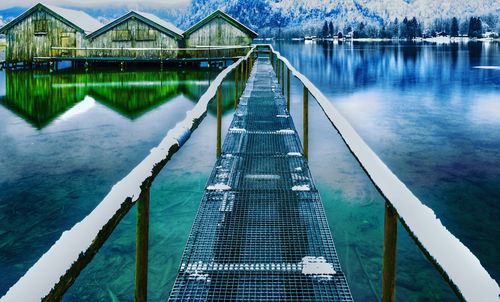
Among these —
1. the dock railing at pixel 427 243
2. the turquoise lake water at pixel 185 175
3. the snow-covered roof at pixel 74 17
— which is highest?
the snow-covered roof at pixel 74 17

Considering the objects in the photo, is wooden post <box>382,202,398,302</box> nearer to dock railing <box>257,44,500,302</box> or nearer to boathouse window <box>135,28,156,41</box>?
dock railing <box>257,44,500,302</box>

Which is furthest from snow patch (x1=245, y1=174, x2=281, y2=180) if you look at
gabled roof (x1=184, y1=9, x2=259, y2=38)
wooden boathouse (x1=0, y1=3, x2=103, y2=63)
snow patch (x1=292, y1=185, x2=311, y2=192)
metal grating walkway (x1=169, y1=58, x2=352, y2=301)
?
wooden boathouse (x1=0, y1=3, x2=103, y2=63)

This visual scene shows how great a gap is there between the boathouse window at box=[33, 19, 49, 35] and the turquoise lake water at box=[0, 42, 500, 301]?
695 inches

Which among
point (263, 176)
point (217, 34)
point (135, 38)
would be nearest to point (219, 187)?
point (263, 176)

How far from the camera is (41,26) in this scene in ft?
131

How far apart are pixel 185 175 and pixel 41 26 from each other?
35353 millimetres

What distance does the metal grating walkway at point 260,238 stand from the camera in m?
3.49

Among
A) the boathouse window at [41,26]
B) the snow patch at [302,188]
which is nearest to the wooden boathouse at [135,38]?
the boathouse window at [41,26]

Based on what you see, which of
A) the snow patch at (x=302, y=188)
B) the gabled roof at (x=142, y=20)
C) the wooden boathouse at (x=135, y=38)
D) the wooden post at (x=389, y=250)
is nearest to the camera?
the wooden post at (x=389, y=250)

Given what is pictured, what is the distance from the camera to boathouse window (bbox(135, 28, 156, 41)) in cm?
3947

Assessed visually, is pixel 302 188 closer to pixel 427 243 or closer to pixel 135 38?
pixel 427 243

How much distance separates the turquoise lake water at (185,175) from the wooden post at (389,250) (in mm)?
2812

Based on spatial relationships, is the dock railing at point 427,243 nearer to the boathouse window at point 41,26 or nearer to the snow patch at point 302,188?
the snow patch at point 302,188

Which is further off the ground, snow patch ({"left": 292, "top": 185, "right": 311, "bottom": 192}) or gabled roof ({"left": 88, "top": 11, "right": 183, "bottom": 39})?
gabled roof ({"left": 88, "top": 11, "right": 183, "bottom": 39})
